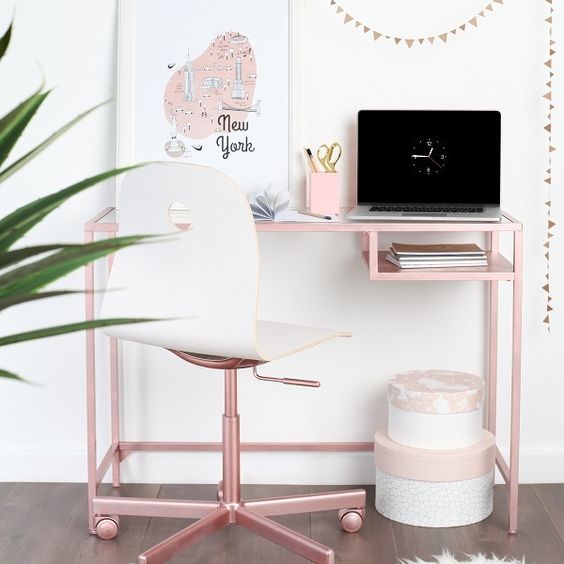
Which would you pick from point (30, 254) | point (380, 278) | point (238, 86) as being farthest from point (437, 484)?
point (30, 254)

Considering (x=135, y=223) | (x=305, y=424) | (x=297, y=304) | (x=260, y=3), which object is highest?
(x=260, y=3)

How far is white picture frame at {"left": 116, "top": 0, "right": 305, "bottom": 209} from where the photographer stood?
272 centimetres

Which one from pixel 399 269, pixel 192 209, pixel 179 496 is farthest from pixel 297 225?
pixel 179 496

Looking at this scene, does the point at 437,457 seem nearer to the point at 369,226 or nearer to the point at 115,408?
the point at 369,226

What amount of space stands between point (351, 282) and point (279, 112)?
1.79 feet

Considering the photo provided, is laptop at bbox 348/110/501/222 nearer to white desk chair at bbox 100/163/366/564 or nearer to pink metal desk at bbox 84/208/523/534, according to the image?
pink metal desk at bbox 84/208/523/534

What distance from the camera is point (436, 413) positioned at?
255cm

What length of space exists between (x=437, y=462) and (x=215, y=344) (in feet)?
2.60

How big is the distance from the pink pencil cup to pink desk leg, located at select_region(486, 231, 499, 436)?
20.0 inches

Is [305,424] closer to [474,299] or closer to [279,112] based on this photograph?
[474,299]

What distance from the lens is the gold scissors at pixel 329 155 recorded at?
2.67 metres

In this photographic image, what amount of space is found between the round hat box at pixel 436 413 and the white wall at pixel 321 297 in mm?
303

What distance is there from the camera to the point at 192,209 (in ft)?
6.68

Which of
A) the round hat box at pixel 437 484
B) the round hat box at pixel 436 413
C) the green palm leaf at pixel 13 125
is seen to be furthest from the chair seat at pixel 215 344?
the green palm leaf at pixel 13 125
